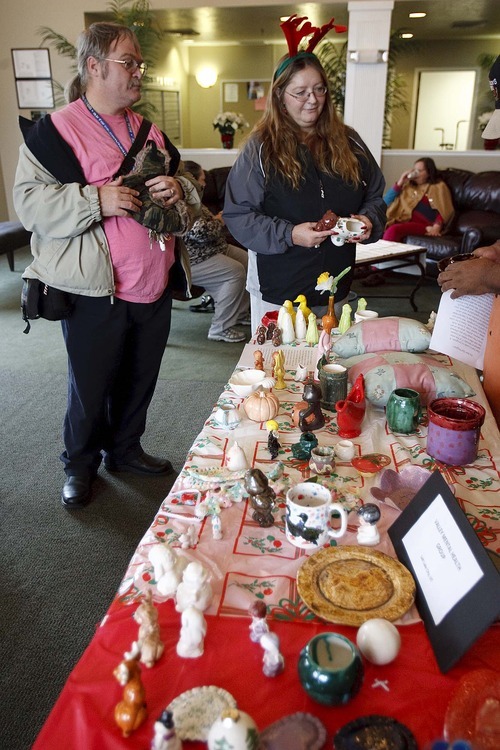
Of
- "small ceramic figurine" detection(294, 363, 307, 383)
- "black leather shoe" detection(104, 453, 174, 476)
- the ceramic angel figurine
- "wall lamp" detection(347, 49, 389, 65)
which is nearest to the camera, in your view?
the ceramic angel figurine

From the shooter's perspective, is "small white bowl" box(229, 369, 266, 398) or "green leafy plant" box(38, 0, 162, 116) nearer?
"small white bowl" box(229, 369, 266, 398)

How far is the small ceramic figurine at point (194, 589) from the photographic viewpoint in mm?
787

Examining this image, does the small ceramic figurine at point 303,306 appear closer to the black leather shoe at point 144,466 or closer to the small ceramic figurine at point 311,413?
the small ceramic figurine at point 311,413

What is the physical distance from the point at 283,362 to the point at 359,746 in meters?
1.03

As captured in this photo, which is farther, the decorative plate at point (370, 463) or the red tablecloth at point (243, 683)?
the decorative plate at point (370, 463)

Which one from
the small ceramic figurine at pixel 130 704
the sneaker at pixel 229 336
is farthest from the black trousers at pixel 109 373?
the sneaker at pixel 229 336

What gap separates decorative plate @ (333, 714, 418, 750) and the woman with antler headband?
4.67ft

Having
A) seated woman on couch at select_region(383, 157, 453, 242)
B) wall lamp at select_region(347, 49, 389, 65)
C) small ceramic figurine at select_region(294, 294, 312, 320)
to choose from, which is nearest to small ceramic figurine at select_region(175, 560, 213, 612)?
small ceramic figurine at select_region(294, 294, 312, 320)

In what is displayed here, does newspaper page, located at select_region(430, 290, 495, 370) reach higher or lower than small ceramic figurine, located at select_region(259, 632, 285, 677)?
higher

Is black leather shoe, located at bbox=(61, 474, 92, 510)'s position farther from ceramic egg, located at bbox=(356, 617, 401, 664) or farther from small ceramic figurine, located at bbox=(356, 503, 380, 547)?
ceramic egg, located at bbox=(356, 617, 401, 664)

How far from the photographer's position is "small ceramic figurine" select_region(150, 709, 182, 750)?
59 cm

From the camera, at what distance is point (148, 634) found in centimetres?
73

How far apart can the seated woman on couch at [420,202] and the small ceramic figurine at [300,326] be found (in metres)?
3.62

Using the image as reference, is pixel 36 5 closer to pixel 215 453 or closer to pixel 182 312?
pixel 182 312
